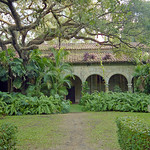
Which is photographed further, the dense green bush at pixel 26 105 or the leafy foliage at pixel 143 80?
the leafy foliage at pixel 143 80

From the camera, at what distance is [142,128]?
2.88 metres

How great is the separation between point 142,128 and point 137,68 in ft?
37.2

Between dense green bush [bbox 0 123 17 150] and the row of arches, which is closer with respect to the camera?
dense green bush [bbox 0 123 17 150]

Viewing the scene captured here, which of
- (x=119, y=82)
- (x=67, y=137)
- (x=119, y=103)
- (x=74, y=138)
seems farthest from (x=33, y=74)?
(x=119, y=82)

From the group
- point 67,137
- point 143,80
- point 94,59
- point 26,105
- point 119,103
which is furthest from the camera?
point 94,59

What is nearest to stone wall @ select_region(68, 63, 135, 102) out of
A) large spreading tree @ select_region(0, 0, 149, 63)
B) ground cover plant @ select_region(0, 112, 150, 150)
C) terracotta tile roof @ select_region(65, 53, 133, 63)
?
terracotta tile roof @ select_region(65, 53, 133, 63)

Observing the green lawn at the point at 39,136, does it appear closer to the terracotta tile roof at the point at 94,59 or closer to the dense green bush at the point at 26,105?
the dense green bush at the point at 26,105

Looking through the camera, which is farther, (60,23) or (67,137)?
(60,23)

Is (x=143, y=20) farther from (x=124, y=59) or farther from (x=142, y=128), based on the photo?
(x=142, y=128)

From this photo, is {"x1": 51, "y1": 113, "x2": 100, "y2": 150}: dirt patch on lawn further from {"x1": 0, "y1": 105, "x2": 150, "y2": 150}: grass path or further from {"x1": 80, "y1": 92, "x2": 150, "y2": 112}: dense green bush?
{"x1": 80, "y1": 92, "x2": 150, "y2": 112}: dense green bush

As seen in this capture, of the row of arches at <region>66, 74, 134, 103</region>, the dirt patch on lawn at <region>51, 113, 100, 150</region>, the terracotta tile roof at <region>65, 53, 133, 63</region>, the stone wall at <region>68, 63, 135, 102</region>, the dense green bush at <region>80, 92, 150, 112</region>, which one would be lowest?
the dirt patch on lawn at <region>51, 113, 100, 150</region>

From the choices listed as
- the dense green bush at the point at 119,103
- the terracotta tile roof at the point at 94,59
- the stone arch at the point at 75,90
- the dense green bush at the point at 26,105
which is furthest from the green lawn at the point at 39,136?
the stone arch at the point at 75,90

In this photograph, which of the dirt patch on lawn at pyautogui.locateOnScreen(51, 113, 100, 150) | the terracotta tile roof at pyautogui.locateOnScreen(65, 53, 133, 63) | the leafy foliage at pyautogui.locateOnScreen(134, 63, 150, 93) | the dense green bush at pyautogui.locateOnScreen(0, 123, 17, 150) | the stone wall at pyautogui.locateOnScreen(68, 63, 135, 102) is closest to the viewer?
the dense green bush at pyautogui.locateOnScreen(0, 123, 17, 150)

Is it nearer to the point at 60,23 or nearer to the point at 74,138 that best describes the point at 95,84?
the point at 60,23
